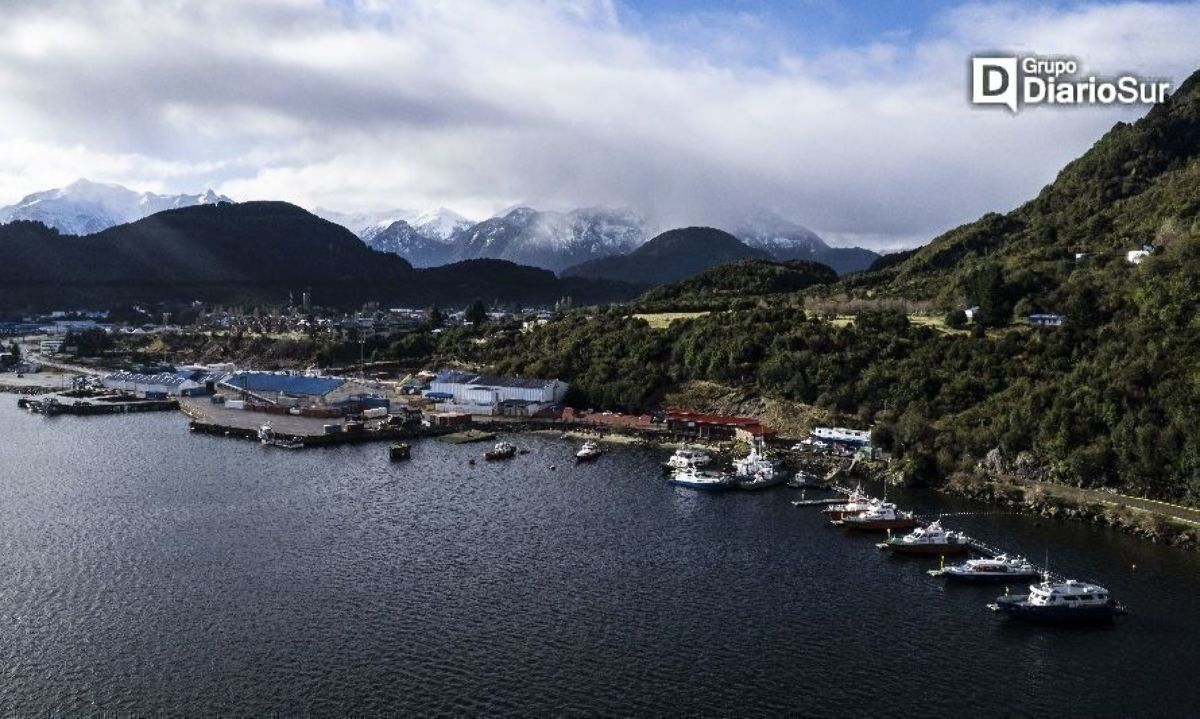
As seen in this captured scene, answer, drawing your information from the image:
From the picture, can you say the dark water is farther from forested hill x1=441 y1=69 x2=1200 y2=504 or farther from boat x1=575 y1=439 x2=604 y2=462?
boat x1=575 y1=439 x2=604 y2=462

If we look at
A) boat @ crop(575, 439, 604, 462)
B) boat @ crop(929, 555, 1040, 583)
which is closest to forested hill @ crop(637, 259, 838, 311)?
boat @ crop(575, 439, 604, 462)

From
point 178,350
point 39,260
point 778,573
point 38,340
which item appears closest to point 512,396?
point 778,573

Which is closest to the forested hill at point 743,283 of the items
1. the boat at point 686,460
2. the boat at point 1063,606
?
the boat at point 686,460

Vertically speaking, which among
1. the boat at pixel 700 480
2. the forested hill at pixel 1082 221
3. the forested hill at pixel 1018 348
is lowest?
the boat at pixel 700 480

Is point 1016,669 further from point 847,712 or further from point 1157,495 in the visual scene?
point 1157,495

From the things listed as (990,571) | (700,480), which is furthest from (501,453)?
(990,571)

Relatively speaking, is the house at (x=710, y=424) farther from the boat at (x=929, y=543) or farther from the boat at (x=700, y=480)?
the boat at (x=929, y=543)
